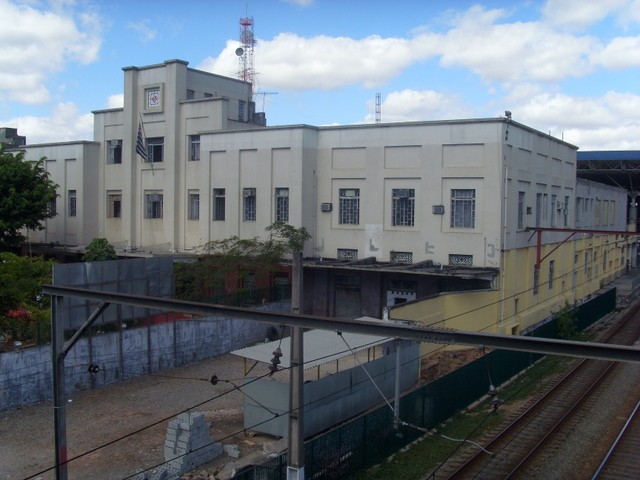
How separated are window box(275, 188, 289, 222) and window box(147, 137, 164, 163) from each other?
8.29m

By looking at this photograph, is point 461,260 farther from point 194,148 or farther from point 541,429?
point 194,148

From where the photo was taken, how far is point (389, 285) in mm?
28969

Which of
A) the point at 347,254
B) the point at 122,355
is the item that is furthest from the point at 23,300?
the point at 347,254

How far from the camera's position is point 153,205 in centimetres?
3622

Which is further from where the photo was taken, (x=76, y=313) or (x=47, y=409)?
(x=76, y=313)

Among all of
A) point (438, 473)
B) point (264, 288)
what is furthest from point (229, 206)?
point (438, 473)

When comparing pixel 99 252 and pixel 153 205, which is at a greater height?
pixel 153 205

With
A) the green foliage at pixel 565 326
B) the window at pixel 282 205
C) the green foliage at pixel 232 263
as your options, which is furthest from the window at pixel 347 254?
the green foliage at pixel 565 326

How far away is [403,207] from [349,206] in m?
2.57

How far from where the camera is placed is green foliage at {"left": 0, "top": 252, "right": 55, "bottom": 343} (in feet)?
64.0

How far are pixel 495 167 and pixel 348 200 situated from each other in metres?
6.68

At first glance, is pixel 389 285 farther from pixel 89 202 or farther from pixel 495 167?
pixel 89 202

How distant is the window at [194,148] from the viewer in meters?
34.7

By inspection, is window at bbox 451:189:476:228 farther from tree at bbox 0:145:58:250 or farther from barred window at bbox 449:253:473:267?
tree at bbox 0:145:58:250
